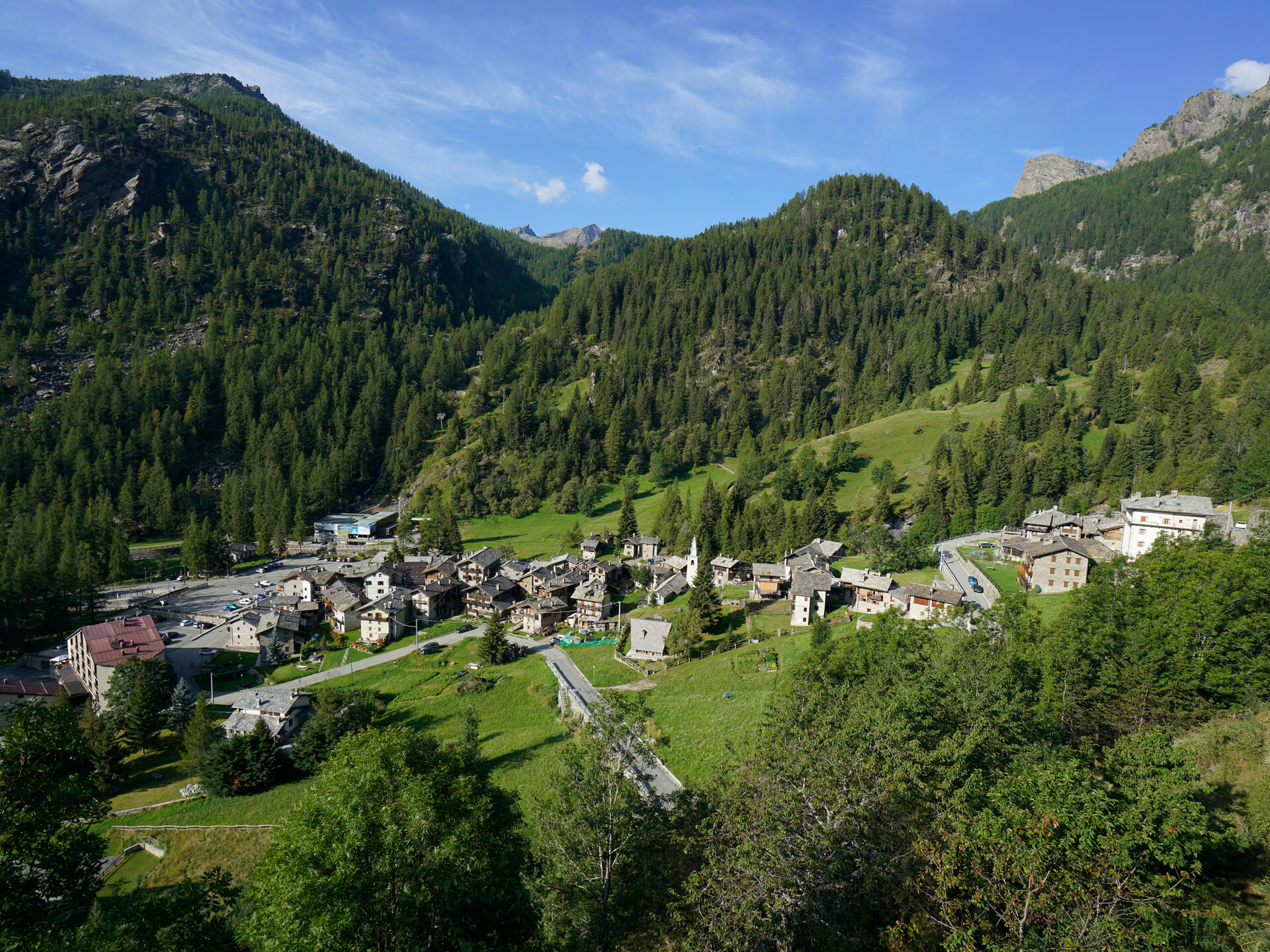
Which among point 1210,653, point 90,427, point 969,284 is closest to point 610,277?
point 969,284

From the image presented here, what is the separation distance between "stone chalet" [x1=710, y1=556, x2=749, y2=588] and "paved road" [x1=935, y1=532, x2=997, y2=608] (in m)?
23.2

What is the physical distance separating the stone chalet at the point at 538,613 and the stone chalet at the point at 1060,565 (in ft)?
168

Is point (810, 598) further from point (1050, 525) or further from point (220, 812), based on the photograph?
point (220, 812)

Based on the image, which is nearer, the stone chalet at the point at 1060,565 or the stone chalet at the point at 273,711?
the stone chalet at the point at 273,711

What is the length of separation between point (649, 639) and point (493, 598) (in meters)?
27.6

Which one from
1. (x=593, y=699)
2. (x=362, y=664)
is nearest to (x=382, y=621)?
(x=362, y=664)

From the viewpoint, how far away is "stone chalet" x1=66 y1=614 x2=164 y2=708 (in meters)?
59.5

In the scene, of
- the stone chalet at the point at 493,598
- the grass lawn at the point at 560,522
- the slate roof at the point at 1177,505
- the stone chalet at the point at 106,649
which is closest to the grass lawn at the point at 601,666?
Answer: the stone chalet at the point at 493,598

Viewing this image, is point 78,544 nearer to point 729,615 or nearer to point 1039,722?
point 729,615

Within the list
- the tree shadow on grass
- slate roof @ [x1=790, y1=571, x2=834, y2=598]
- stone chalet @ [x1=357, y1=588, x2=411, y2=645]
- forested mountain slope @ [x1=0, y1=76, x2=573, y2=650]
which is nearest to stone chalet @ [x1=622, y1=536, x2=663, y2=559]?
slate roof @ [x1=790, y1=571, x2=834, y2=598]

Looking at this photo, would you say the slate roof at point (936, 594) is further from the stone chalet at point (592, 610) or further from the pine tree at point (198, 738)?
the pine tree at point (198, 738)

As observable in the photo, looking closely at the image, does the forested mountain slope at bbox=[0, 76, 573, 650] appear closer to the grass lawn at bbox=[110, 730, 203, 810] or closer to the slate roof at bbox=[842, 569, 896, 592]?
the grass lawn at bbox=[110, 730, 203, 810]

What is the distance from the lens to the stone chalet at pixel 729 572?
77500mm

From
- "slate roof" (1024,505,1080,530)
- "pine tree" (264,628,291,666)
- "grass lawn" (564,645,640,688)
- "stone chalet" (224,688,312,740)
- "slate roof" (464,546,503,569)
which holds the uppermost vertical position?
"slate roof" (1024,505,1080,530)
